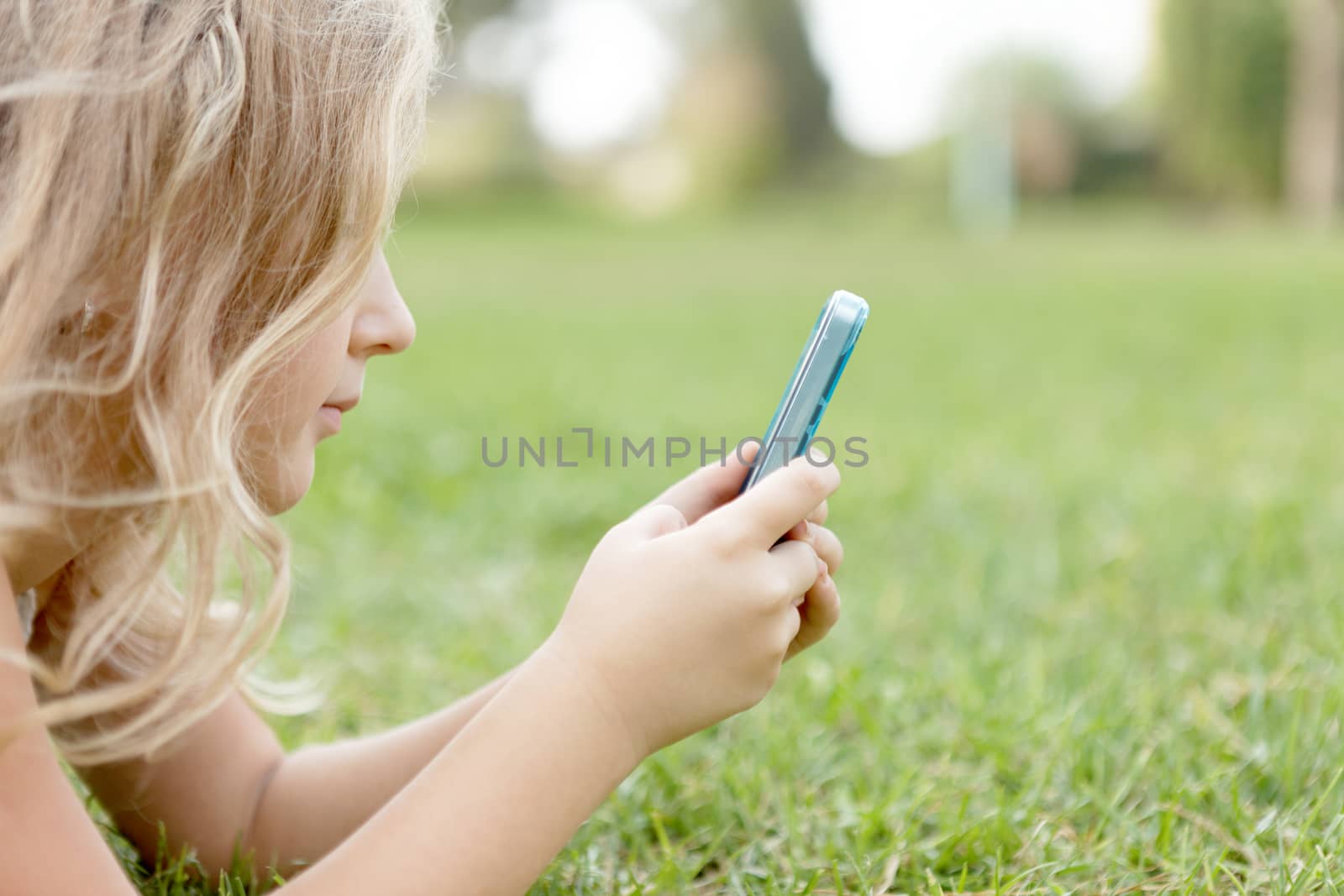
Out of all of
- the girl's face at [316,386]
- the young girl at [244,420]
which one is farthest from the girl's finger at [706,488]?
the girl's face at [316,386]

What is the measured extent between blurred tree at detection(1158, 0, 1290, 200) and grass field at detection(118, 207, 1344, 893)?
15.9m

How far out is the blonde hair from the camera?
837 mm

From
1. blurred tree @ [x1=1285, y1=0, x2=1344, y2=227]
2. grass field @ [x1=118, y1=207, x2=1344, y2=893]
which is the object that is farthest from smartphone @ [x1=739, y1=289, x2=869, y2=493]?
blurred tree @ [x1=1285, y1=0, x2=1344, y2=227]

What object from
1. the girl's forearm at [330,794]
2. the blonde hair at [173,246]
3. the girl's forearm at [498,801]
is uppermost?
the blonde hair at [173,246]

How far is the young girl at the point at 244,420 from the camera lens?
0.83 m

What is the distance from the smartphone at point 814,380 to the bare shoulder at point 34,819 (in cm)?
52

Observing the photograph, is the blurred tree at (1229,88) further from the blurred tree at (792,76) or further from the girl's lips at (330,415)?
the girl's lips at (330,415)

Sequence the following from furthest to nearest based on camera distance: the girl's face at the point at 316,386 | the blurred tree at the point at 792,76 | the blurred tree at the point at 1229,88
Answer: the blurred tree at the point at 792,76 < the blurred tree at the point at 1229,88 < the girl's face at the point at 316,386

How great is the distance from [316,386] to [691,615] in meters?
0.33

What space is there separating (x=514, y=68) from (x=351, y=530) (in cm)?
2282

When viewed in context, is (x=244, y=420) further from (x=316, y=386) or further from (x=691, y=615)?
(x=691, y=615)

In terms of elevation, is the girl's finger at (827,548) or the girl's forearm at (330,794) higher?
the girl's finger at (827,548)

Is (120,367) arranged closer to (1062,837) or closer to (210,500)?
(210,500)

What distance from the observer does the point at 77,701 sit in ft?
2.67
